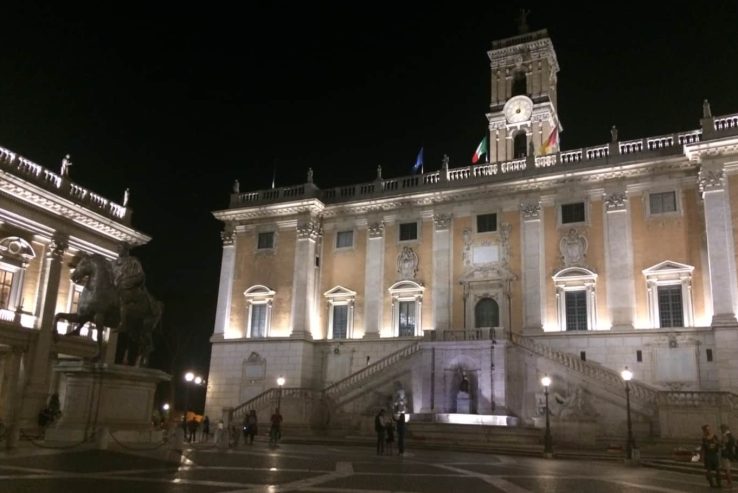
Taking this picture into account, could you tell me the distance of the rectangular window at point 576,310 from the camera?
34125 millimetres

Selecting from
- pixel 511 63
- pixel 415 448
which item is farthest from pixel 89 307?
pixel 511 63

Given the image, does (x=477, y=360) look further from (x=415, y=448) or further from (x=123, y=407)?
(x=123, y=407)

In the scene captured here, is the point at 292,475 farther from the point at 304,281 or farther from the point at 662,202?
the point at 662,202

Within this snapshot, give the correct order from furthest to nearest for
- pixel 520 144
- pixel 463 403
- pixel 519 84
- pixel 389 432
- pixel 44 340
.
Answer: pixel 519 84, pixel 520 144, pixel 44 340, pixel 463 403, pixel 389 432

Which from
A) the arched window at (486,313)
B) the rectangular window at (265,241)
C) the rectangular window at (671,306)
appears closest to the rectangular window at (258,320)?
the rectangular window at (265,241)

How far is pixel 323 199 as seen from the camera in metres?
43.2

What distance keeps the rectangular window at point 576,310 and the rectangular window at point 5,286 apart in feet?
94.4

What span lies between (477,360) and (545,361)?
330 cm

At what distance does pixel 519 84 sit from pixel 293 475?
39442 millimetres

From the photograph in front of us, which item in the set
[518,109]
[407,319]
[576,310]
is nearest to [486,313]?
[407,319]

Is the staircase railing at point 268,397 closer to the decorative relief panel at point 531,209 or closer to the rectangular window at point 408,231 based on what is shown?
the rectangular window at point 408,231

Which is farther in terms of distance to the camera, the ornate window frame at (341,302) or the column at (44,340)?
the ornate window frame at (341,302)

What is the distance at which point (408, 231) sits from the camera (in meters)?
40.2

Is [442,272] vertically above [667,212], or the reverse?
[667,212]
